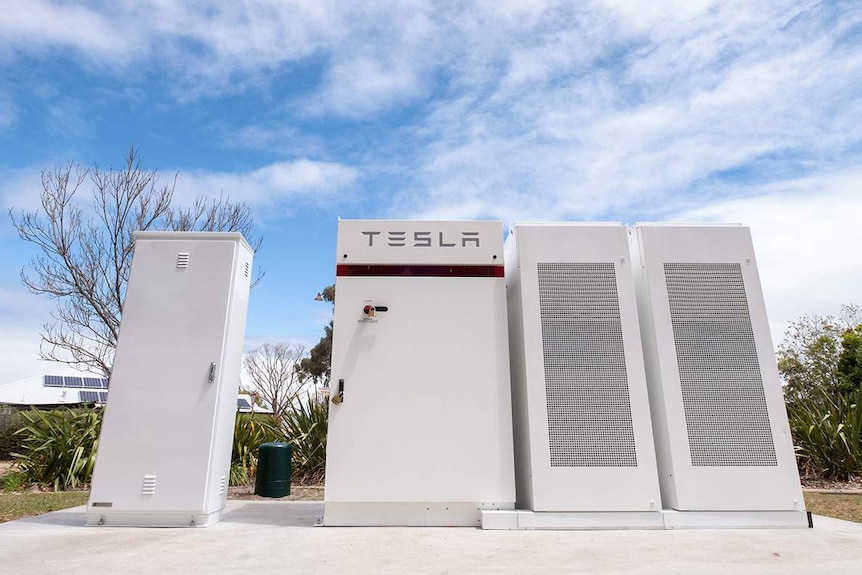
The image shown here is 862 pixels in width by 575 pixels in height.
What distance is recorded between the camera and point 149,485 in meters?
3.97

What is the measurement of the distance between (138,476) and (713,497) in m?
4.67

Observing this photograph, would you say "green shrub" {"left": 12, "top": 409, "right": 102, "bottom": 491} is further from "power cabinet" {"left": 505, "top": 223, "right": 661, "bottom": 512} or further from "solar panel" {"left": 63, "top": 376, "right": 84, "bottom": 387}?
"solar panel" {"left": 63, "top": 376, "right": 84, "bottom": 387}

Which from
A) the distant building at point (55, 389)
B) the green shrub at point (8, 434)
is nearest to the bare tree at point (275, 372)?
the distant building at point (55, 389)

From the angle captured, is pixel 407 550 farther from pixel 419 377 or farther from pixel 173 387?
pixel 173 387

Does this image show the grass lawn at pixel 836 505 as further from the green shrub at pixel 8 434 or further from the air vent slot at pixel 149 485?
the green shrub at pixel 8 434

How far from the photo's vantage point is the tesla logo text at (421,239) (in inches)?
180

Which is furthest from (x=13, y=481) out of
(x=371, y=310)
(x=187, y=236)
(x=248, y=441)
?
(x=371, y=310)

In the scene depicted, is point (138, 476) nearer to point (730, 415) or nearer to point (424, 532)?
point (424, 532)

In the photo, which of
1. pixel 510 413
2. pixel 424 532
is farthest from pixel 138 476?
Answer: pixel 510 413

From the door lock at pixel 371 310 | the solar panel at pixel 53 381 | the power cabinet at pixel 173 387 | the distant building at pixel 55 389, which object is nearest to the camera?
the power cabinet at pixel 173 387

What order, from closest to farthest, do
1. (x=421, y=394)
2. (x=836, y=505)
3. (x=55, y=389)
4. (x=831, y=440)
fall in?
(x=421, y=394)
(x=836, y=505)
(x=831, y=440)
(x=55, y=389)

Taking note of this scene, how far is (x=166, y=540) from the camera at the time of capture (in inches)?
134

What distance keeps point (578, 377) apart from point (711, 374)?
118 centimetres

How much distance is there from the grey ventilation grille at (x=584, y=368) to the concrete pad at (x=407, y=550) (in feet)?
2.07
